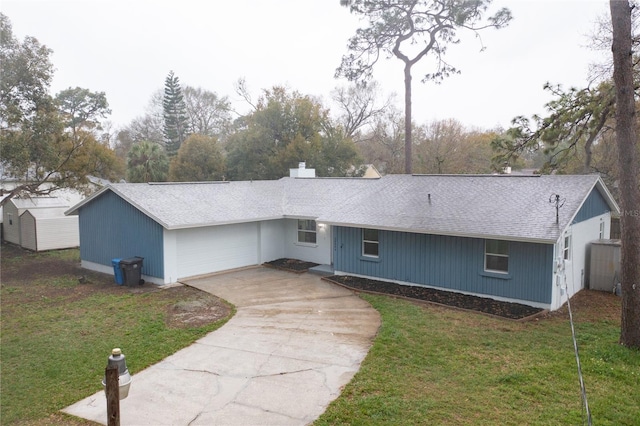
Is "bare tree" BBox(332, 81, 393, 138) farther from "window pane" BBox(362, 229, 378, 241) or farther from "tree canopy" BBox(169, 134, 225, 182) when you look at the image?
"window pane" BBox(362, 229, 378, 241)

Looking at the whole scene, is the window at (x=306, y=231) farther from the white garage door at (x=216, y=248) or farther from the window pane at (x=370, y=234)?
the window pane at (x=370, y=234)

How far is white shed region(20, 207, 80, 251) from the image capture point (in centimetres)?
2239

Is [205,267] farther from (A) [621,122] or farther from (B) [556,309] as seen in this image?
(A) [621,122]

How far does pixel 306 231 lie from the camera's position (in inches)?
717

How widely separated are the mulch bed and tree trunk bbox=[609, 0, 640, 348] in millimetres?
2368

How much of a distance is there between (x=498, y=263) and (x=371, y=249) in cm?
421

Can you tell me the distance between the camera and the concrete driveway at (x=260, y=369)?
6340 mm

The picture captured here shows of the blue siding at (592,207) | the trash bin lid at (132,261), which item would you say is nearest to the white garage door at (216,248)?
the trash bin lid at (132,261)

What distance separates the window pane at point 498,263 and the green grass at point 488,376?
6.32 feet

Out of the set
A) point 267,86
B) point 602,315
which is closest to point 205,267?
point 602,315

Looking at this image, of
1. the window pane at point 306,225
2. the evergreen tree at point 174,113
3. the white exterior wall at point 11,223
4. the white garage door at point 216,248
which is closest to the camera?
the white garage door at point 216,248

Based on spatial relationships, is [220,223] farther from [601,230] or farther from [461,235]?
[601,230]

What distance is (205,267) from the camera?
16.0m

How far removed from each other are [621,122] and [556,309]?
5152 mm
